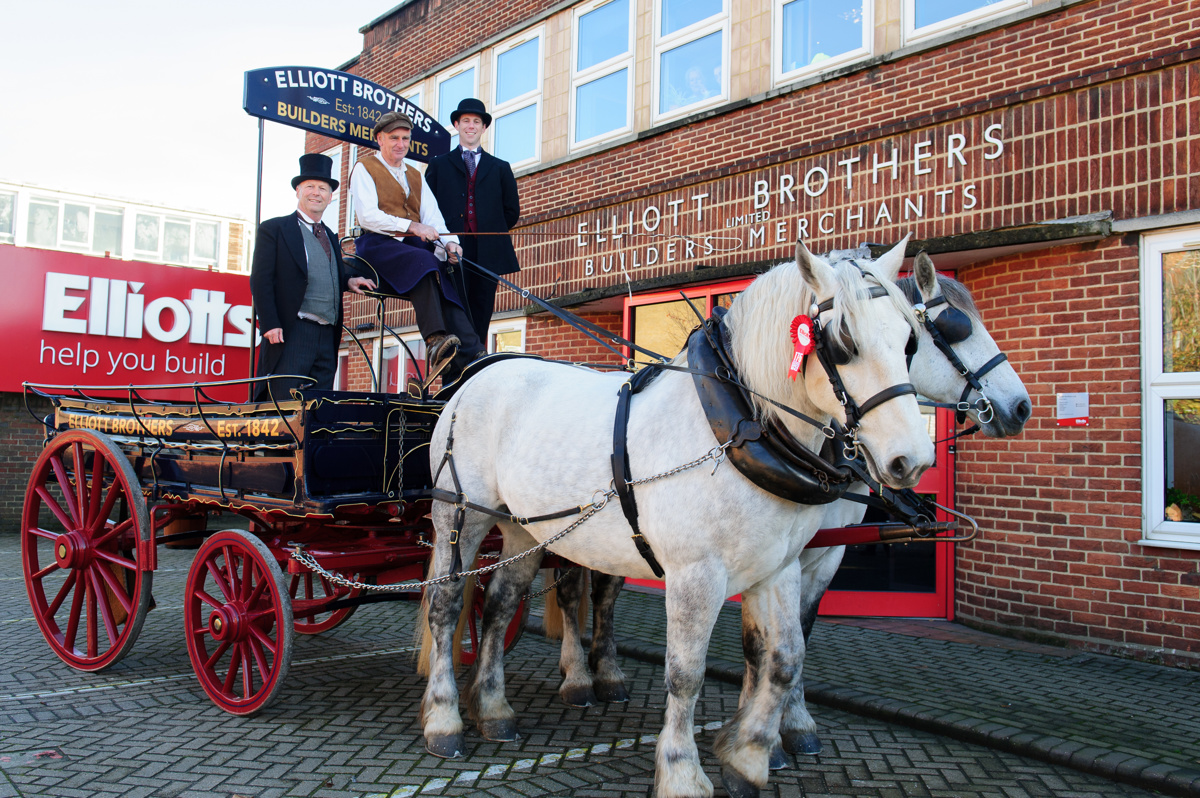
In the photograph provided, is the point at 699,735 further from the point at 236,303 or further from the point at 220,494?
the point at 236,303

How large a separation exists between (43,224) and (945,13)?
68.2ft

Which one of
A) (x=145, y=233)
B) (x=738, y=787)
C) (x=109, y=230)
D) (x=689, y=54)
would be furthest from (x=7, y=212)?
(x=738, y=787)

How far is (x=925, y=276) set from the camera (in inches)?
153

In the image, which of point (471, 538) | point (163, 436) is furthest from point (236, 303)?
point (471, 538)

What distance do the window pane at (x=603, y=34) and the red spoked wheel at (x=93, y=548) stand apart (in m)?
6.59

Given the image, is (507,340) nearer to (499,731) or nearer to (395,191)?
(395,191)

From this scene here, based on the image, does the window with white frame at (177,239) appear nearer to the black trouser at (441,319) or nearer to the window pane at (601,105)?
the window pane at (601,105)

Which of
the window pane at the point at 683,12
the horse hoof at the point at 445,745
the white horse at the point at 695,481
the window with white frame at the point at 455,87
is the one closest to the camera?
the white horse at the point at 695,481

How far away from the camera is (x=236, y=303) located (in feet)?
42.6

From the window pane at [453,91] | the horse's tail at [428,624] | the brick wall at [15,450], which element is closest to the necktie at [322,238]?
the horse's tail at [428,624]

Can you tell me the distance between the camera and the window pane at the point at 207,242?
70.8 ft

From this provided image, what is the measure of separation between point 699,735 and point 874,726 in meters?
0.96

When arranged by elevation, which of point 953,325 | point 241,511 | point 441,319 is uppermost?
point 441,319

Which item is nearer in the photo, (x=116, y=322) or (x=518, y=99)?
(x=518, y=99)
